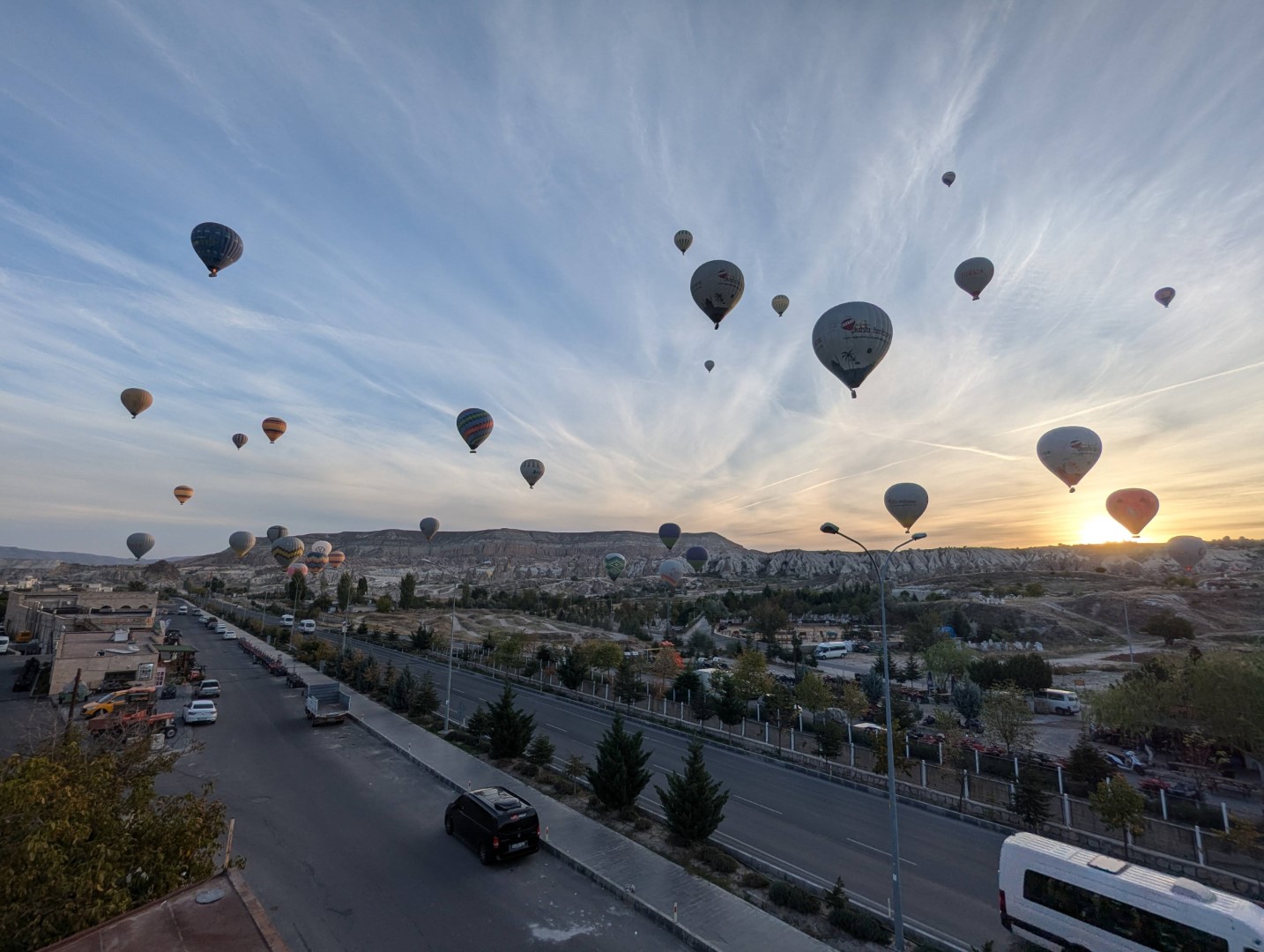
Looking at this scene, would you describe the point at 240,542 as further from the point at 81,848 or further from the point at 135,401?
the point at 81,848

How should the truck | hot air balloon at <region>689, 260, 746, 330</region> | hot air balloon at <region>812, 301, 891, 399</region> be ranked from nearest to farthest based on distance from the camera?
1. hot air balloon at <region>812, 301, 891, 399</region>
2. the truck
3. hot air balloon at <region>689, 260, 746, 330</region>

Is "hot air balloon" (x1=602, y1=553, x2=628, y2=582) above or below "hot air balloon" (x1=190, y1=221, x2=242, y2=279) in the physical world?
below

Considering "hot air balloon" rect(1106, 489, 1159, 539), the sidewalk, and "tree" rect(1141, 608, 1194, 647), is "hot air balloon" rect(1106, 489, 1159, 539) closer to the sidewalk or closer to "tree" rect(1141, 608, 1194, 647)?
"tree" rect(1141, 608, 1194, 647)

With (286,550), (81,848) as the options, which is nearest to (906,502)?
(81,848)

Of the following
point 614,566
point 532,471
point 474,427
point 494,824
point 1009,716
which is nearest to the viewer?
point 494,824

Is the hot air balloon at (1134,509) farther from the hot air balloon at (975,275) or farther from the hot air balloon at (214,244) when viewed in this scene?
the hot air balloon at (214,244)

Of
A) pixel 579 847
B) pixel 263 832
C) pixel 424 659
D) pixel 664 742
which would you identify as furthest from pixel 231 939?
pixel 424 659

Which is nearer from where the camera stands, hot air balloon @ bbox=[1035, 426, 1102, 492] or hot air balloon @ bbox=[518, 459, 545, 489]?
hot air balloon @ bbox=[1035, 426, 1102, 492]

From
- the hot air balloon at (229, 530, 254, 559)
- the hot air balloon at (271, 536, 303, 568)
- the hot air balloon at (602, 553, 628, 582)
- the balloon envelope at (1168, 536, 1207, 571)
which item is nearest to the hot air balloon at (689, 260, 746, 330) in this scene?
the hot air balloon at (602, 553, 628, 582)
